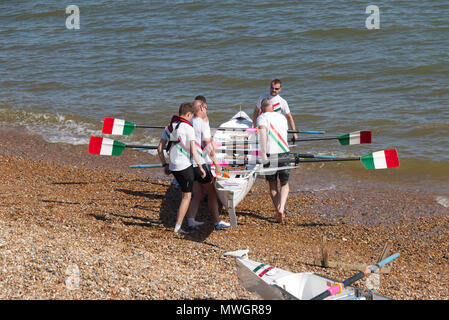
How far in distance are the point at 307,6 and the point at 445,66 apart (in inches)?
339

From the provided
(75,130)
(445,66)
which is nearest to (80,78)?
(75,130)

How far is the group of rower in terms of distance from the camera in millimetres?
7160

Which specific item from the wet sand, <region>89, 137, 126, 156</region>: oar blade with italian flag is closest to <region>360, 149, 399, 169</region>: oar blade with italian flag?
the wet sand

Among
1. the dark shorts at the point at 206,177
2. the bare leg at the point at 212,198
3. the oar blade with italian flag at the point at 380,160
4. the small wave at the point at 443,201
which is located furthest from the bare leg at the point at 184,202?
the small wave at the point at 443,201

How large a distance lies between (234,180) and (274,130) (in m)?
1.07

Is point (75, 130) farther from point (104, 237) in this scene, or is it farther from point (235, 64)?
point (104, 237)

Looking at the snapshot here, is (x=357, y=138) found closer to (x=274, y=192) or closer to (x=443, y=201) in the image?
(x=443, y=201)

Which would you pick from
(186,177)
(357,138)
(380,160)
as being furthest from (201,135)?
(357,138)

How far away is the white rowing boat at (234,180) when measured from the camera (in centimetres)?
748

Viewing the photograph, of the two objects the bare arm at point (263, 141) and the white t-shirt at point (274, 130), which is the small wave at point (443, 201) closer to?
the white t-shirt at point (274, 130)

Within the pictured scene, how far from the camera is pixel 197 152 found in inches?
291

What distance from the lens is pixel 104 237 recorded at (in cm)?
737
